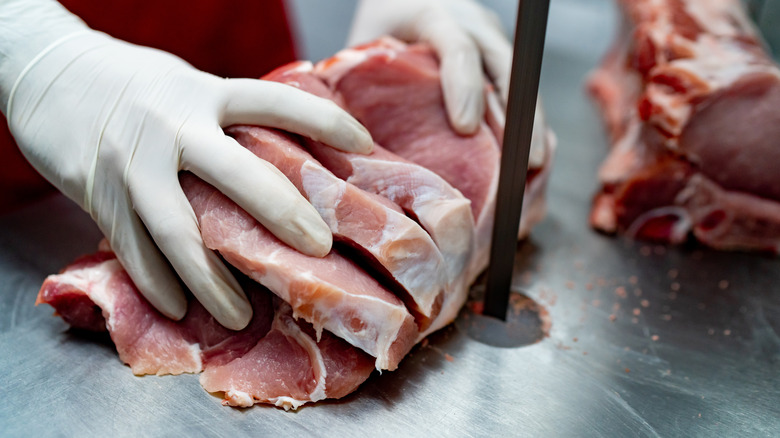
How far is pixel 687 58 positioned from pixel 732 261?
2.57 feet

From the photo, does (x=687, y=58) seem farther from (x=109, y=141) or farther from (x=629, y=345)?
(x=109, y=141)

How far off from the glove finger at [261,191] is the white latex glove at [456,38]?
0.65 metres

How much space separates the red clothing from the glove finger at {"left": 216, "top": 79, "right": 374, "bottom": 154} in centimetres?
111

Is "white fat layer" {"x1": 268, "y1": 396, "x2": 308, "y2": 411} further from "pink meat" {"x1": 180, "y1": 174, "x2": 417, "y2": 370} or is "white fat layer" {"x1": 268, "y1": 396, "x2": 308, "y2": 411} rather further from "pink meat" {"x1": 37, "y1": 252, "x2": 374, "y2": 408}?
"pink meat" {"x1": 180, "y1": 174, "x2": 417, "y2": 370}

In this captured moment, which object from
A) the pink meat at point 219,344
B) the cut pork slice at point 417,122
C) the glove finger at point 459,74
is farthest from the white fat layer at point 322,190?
the glove finger at point 459,74

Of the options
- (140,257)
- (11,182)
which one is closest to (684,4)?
(140,257)

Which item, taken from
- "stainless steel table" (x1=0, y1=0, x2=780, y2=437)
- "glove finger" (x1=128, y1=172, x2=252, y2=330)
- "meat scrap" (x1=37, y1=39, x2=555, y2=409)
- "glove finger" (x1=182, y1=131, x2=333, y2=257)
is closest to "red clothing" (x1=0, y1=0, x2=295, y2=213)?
"stainless steel table" (x1=0, y1=0, x2=780, y2=437)

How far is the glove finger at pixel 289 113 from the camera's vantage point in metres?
1.47

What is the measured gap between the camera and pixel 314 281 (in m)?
1.31

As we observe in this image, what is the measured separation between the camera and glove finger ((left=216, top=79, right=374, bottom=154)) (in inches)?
57.9

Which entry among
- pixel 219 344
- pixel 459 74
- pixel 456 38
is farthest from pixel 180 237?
pixel 456 38

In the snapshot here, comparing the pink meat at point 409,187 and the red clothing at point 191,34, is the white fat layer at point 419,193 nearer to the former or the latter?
the pink meat at point 409,187

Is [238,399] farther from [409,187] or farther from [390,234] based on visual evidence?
[409,187]

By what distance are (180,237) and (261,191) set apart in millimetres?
245
